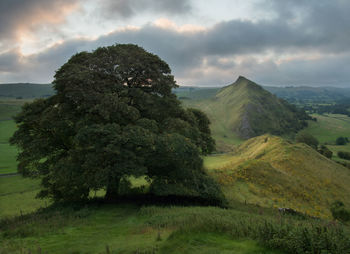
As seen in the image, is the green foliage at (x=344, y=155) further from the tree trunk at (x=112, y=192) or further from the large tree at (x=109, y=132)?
the tree trunk at (x=112, y=192)

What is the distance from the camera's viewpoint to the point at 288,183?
3603cm

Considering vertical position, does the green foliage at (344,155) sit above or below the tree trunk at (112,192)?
below

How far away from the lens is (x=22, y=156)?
2169 cm

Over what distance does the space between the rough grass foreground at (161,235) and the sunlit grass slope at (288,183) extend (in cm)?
1590

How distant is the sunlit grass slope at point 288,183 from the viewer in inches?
1203

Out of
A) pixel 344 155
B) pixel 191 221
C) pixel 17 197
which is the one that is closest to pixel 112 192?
pixel 191 221

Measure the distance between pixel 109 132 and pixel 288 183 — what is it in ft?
98.4

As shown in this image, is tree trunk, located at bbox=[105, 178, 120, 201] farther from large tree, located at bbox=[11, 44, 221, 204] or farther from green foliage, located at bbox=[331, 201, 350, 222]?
green foliage, located at bbox=[331, 201, 350, 222]

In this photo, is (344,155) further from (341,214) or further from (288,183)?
(341,214)

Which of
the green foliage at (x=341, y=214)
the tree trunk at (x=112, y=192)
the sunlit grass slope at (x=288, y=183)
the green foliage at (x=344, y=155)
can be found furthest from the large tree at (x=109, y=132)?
the green foliage at (x=344, y=155)

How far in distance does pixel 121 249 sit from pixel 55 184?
15735 mm

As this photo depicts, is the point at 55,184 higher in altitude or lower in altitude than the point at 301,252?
lower

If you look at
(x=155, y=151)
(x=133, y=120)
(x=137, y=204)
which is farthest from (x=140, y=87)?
(x=137, y=204)

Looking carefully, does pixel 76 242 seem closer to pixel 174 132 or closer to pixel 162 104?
pixel 174 132
